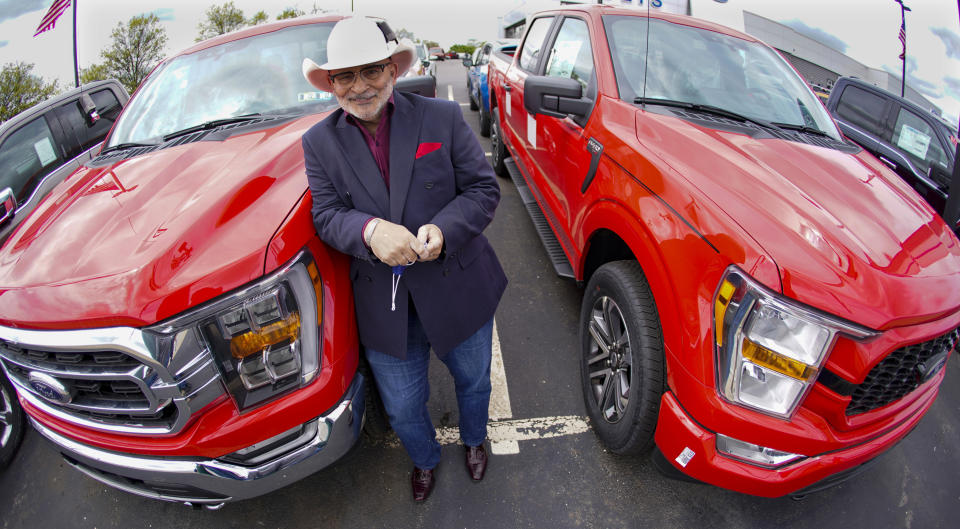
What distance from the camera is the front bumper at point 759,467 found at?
1464mm

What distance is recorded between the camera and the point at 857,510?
204cm

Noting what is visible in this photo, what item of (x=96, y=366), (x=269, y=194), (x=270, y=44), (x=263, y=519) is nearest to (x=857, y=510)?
(x=263, y=519)

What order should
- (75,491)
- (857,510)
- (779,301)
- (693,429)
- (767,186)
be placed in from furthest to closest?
(75,491) < (857,510) < (767,186) < (693,429) < (779,301)

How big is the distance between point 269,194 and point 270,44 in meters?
1.55

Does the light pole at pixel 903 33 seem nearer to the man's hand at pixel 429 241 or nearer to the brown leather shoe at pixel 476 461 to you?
the man's hand at pixel 429 241

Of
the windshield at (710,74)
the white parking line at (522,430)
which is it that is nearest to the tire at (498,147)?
the windshield at (710,74)

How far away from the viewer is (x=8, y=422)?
240cm

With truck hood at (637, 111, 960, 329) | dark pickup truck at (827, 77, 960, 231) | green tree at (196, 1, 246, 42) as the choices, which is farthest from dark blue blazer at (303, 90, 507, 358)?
green tree at (196, 1, 246, 42)

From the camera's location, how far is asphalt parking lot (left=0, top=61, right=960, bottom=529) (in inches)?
79.7

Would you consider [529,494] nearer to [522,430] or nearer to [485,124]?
[522,430]

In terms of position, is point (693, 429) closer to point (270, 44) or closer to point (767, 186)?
point (767, 186)

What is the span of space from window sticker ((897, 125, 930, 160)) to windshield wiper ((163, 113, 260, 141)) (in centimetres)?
402

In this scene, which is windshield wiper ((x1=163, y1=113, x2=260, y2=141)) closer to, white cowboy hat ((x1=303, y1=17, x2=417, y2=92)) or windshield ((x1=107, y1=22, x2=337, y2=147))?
windshield ((x1=107, y1=22, x2=337, y2=147))

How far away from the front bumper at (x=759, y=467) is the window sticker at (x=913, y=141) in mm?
2214
